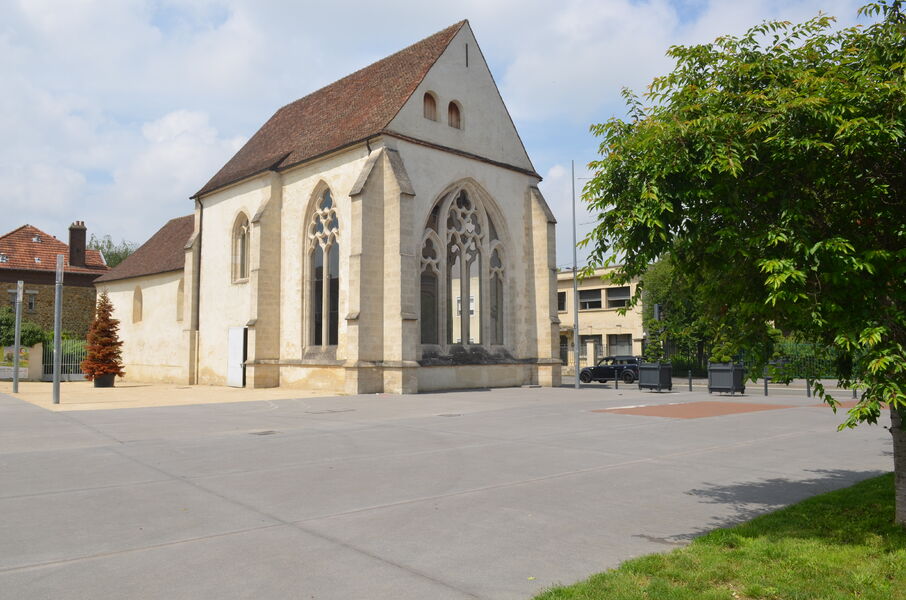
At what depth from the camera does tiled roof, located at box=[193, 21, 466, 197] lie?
1039 inches

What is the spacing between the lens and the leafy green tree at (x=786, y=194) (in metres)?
4.84

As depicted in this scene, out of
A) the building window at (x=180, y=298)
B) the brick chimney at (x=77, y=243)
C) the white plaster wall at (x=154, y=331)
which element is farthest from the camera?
the brick chimney at (x=77, y=243)

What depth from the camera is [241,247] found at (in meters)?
31.6

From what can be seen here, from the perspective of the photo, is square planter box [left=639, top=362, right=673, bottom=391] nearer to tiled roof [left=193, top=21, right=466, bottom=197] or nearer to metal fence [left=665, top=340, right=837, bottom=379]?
tiled roof [left=193, top=21, right=466, bottom=197]

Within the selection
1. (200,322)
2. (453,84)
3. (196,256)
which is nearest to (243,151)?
(196,256)

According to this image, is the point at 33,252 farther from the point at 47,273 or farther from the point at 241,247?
the point at 241,247

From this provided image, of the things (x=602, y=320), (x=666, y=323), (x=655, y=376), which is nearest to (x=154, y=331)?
(x=655, y=376)

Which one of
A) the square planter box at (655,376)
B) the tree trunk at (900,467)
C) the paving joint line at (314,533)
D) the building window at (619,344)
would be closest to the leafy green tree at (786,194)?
the tree trunk at (900,467)

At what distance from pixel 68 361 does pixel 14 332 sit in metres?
3.96

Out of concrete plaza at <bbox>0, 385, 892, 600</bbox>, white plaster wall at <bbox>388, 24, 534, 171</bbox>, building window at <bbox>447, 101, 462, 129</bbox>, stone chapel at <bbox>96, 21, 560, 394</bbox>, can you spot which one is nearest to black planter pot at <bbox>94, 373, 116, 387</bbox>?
stone chapel at <bbox>96, 21, 560, 394</bbox>

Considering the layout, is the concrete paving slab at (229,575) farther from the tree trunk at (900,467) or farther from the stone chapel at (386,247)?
the stone chapel at (386,247)

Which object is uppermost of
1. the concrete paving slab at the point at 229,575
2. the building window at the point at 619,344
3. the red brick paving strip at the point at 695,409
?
the building window at the point at 619,344

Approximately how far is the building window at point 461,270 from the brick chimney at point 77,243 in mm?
38679

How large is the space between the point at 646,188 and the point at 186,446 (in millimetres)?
8669
